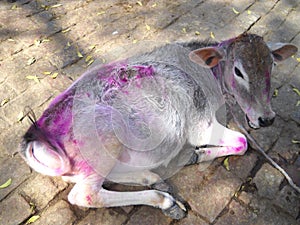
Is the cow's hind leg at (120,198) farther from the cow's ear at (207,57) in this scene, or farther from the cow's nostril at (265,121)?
the cow's ear at (207,57)

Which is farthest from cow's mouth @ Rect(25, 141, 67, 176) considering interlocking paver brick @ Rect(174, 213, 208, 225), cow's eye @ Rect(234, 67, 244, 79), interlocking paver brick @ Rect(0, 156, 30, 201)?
cow's eye @ Rect(234, 67, 244, 79)

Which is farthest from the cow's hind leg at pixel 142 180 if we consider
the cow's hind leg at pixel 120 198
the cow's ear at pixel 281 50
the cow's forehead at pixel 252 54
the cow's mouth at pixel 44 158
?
the cow's ear at pixel 281 50

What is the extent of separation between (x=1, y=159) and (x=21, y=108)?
65 centimetres

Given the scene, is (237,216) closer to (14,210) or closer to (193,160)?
(193,160)

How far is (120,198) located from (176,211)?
0.48 metres

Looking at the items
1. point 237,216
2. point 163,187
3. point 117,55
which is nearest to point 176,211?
point 163,187

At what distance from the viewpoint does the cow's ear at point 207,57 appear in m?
2.79

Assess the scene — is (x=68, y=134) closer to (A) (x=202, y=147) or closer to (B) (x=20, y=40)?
(A) (x=202, y=147)

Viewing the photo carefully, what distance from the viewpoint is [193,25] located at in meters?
4.80

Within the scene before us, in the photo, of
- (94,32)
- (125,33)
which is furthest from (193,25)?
(94,32)

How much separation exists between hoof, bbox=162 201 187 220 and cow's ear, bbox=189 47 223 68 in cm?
122

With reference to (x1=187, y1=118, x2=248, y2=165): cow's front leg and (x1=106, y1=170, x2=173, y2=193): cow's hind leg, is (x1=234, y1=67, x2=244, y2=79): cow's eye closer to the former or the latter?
(x1=187, y1=118, x2=248, y2=165): cow's front leg

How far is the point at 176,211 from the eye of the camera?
283 centimetres

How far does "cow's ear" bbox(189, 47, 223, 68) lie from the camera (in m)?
2.79
